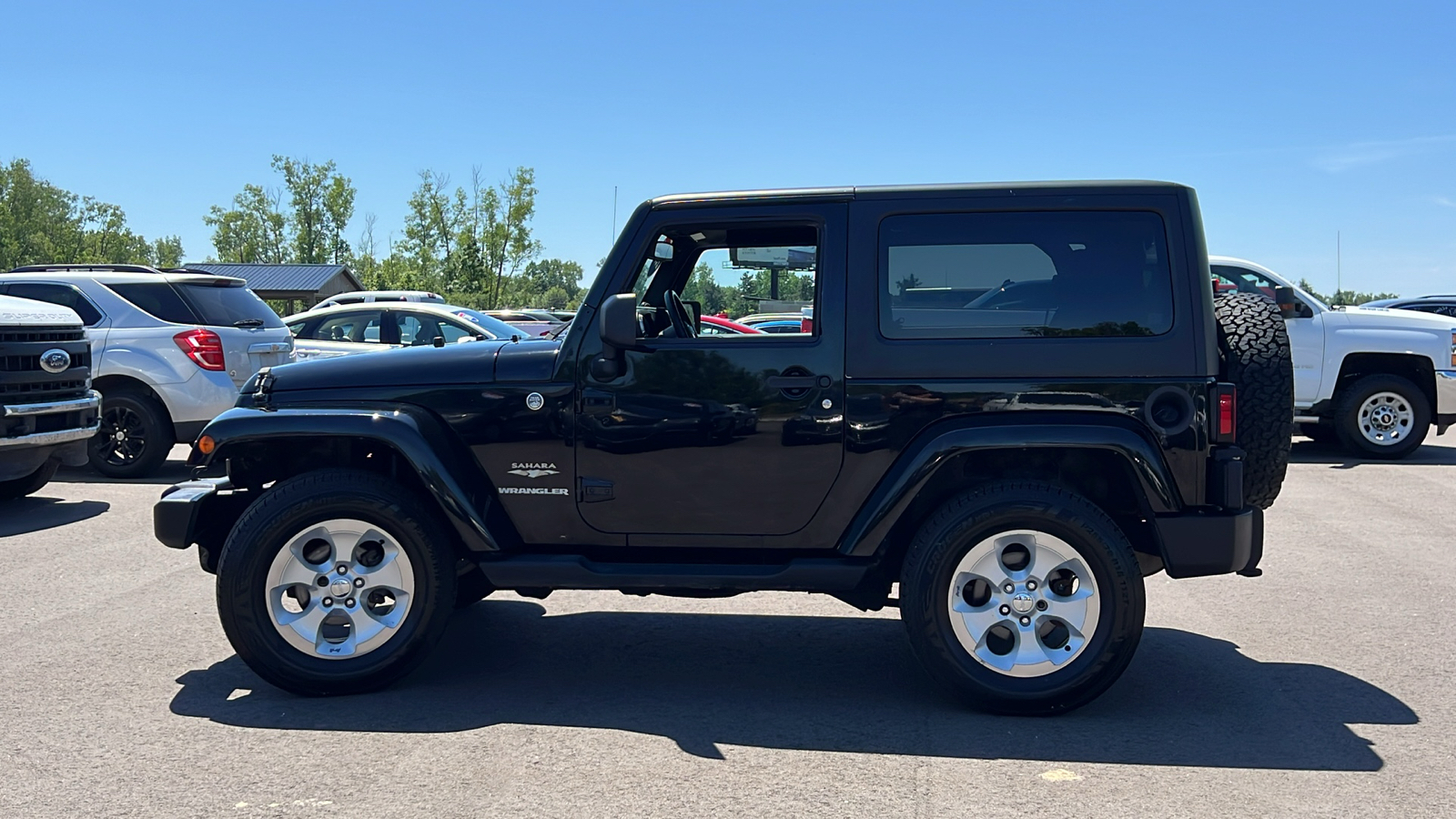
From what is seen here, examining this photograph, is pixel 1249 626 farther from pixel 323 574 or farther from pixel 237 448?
pixel 237 448

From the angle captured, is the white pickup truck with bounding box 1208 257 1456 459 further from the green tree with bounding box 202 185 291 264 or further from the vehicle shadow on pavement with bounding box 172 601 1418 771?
the green tree with bounding box 202 185 291 264

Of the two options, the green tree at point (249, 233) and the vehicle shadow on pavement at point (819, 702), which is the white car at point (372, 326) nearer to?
the vehicle shadow on pavement at point (819, 702)

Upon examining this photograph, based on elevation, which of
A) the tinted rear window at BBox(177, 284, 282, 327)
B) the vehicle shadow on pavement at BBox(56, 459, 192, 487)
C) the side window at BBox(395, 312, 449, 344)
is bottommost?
the vehicle shadow on pavement at BBox(56, 459, 192, 487)

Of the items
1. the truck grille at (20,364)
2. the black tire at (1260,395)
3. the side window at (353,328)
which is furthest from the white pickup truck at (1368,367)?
the truck grille at (20,364)

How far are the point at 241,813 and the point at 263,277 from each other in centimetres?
6894

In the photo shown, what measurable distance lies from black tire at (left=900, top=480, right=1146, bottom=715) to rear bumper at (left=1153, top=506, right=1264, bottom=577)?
0.19m

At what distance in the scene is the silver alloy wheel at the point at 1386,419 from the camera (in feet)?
41.3

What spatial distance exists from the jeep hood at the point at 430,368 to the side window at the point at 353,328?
30.8 feet

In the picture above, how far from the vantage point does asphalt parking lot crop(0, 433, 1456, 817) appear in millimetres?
3814

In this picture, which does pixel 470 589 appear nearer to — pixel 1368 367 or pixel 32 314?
pixel 32 314

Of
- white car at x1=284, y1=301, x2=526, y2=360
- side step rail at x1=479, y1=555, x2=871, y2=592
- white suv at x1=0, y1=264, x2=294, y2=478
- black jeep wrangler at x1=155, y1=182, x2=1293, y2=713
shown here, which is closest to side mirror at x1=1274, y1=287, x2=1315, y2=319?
black jeep wrangler at x1=155, y1=182, x2=1293, y2=713

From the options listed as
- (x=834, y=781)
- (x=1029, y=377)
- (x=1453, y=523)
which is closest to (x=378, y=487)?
(x=834, y=781)

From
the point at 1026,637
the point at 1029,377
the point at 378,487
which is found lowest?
the point at 1026,637

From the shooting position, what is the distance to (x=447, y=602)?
15.8 feet
